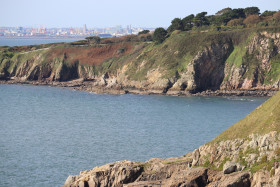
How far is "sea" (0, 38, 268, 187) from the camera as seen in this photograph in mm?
53469

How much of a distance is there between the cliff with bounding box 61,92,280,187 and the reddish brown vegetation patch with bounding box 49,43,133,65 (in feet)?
315

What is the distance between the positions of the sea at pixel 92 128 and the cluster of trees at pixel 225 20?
104ft

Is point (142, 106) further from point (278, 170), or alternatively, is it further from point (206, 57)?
point (278, 170)

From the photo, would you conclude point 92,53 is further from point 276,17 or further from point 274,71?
point 274,71

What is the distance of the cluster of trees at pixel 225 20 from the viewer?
130m

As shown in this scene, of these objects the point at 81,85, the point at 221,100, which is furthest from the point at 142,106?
the point at 81,85

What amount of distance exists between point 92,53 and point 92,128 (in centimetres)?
6761

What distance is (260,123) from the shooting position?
37.6m

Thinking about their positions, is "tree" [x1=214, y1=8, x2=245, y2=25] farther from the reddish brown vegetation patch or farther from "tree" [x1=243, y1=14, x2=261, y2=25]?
the reddish brown vegetation patch

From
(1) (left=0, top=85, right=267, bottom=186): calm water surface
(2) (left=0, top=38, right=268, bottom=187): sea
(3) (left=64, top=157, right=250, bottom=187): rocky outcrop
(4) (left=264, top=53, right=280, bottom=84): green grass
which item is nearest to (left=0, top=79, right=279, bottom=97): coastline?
(4) (left=264, top=53, right=280, bottom=84): green grass

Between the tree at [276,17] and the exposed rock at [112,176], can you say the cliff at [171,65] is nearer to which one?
the tree at [276,17]

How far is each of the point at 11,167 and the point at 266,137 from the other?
27370 millimetres

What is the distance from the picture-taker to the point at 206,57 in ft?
372

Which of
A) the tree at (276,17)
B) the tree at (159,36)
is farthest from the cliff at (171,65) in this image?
the tree at (276,17)
